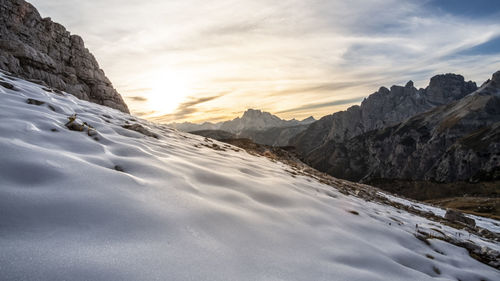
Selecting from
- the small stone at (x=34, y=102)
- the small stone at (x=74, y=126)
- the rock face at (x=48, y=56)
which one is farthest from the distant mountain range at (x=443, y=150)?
the small stone at (x=34, y=102)

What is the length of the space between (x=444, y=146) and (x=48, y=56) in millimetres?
176548

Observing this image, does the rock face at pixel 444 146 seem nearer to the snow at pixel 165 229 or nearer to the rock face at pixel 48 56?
the rock face at pixel 48 56

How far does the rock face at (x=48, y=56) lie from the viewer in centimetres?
2502

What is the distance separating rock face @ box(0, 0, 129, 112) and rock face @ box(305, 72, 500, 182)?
86822 mm

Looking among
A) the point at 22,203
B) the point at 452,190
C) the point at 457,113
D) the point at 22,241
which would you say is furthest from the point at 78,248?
the point at 457,113

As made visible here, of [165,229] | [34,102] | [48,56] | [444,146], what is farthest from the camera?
[444,146]

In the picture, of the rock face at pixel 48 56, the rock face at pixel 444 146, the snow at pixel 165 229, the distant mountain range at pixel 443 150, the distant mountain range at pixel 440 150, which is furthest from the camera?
the rock face at pixel 444 146

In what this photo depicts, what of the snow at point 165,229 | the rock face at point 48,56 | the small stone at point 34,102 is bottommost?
the snow at point 165,229

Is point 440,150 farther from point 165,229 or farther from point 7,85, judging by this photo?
point 7,85

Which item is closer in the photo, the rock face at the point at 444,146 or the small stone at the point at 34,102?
the small stone at the point at 34,102

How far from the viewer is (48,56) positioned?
96.0 feet

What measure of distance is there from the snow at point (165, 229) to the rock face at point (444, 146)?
103127 mm

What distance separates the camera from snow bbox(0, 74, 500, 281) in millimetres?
2059

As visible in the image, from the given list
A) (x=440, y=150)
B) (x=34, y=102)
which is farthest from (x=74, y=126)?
(x=440, y=150)
